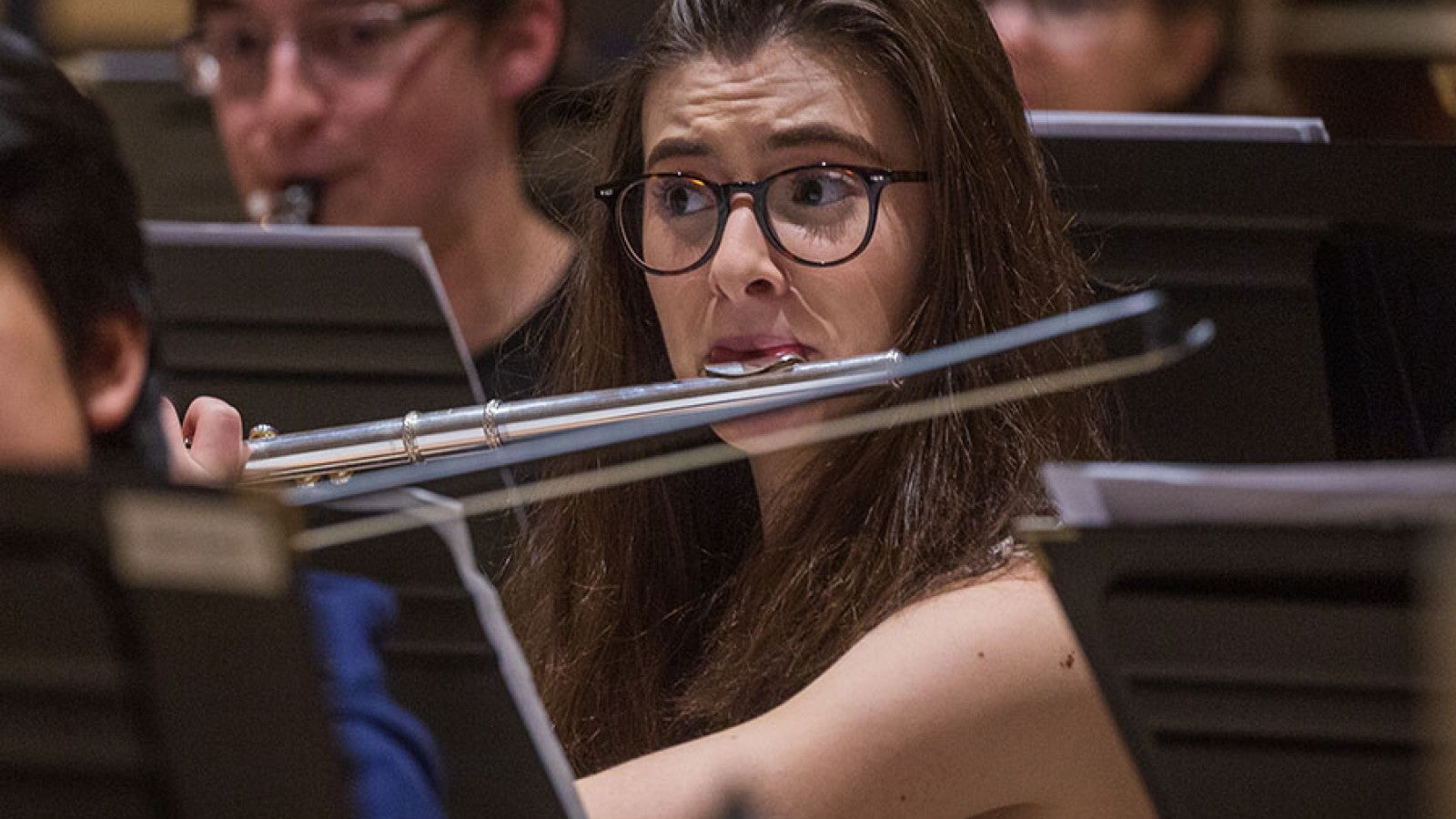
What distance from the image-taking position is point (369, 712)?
91cm

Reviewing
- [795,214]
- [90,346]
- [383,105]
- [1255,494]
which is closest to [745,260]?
[795,214]

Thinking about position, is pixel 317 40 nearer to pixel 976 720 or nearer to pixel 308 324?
pixel 308 324

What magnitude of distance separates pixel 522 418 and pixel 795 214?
0.27 meters

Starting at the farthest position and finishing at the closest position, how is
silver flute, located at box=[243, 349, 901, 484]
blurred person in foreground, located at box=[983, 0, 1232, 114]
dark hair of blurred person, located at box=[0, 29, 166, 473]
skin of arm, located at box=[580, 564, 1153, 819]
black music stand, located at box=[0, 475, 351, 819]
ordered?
blurred person in foreground, located at box=[983, 0, 1232, 114] < silver flute, located at box=[243, 349, 901, 484] < skin of arm, located at box=[580, 564, 1153, 819] < dark hair of blurred person, located at box=[0, 29, 166, 473] < black music stand, located at box=[0, 475, 351, 819]

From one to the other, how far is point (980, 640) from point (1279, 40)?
275cm

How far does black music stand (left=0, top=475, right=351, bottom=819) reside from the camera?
2.56 feet

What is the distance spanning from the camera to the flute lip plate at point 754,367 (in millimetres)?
1549

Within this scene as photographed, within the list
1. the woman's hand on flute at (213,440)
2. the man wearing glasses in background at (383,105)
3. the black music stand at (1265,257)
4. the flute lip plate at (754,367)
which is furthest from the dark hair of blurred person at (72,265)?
the man wearing glasses in background at (383,105)

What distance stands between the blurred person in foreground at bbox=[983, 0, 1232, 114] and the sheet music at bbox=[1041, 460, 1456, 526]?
2373mm

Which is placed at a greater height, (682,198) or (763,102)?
(763,102)

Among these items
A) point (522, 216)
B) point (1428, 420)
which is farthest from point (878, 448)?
point (522, 216)

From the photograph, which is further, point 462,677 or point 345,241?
point 345,241

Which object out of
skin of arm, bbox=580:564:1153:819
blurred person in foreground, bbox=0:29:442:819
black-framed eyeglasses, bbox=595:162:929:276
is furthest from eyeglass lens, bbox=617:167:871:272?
blurred person in foreground, bbox=0:29:442:819

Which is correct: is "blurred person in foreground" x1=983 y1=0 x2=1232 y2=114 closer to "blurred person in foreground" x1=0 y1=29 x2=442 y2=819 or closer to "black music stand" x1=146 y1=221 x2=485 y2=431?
"black music stand" x1=146 y1=221 x2=485 y2=431
